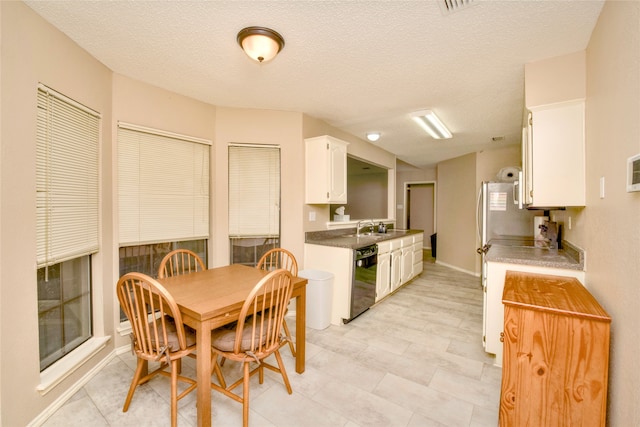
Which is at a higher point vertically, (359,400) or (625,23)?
(625,23)

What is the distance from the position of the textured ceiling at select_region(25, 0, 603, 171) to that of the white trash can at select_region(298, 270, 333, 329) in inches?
76.9

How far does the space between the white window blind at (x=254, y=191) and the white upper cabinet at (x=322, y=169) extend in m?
0.37

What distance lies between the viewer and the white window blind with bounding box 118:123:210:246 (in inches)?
95.0

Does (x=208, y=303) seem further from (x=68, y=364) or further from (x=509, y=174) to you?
(x=509, y=174)

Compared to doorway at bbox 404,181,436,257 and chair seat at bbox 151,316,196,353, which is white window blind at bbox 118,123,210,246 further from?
doorway at bbox 404,181,436,257

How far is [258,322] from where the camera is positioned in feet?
6.11

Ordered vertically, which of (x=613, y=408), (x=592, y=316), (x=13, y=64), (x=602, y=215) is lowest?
(x=613, y=408)

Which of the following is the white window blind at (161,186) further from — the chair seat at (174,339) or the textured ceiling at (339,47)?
the chair seat at (174,339)

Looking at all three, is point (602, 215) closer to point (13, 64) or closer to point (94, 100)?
point (13, 64)

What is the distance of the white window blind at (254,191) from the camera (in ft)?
10.3

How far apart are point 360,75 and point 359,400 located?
252 cm

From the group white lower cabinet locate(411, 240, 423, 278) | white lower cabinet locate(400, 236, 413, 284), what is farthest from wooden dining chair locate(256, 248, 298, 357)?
white lower cabinet locate(411, 240, 423, 278)

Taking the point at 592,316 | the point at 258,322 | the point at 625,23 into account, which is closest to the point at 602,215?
the point at 592,316

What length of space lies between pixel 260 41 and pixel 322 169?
1601 millimetres
